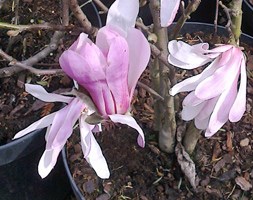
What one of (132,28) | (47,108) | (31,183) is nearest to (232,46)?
(132,28)

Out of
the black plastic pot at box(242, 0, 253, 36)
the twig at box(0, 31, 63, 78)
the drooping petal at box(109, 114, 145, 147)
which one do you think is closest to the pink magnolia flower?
the drooping petal at box(109, 114, 145, 147)

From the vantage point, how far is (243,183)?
45.8 inches

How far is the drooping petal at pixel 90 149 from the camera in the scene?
0.67 metres

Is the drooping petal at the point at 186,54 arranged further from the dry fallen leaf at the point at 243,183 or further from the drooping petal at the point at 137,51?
the dry fallen leaf at the point at 243,183

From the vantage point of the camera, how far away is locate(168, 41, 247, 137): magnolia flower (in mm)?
663

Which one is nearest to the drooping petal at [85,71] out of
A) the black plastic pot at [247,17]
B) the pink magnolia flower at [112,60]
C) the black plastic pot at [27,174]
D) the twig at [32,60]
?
the pink magnolia flower at [112,60]

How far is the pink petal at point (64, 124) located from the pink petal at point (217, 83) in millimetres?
151

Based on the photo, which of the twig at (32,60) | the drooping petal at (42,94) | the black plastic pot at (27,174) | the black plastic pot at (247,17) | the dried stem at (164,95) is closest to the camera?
the drooping petal at (42,94)

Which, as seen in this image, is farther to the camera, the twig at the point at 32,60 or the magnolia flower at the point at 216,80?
the twig at the point at 32,60

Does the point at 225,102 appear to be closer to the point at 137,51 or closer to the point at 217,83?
the point at 217,83

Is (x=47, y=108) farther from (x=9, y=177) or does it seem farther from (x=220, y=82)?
(x=220, y=82)

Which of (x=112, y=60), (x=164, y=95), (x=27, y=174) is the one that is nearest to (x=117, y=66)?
(x=112, y=60)

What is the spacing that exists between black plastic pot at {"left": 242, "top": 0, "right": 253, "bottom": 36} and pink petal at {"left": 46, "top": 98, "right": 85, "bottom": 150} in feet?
3.34

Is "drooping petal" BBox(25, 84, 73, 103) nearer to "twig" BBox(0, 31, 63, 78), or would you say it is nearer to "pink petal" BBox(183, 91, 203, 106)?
"pink petal" BBox(183, 91, 203, 106)
